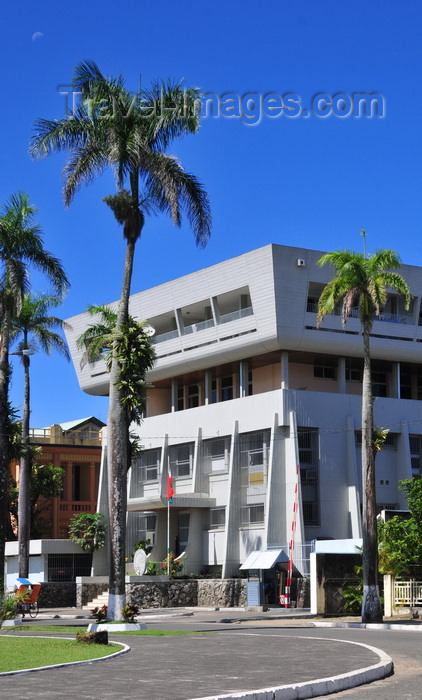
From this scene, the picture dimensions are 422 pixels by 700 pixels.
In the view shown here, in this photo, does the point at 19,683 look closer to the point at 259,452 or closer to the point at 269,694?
the point at 269,694

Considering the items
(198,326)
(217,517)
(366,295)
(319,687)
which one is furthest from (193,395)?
(319,687)

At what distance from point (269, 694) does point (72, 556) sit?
4833 cm

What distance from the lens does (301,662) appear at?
15938mm

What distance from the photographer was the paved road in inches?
474

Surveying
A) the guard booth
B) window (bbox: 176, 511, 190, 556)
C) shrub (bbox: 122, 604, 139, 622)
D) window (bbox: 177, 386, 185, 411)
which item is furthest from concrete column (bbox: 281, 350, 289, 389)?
shrub (bbox: 122, 604, 139, 622)

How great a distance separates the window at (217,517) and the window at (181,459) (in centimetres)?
302

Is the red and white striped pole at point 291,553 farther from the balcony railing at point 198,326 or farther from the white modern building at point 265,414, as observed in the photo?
the balcony railing at point 198,326

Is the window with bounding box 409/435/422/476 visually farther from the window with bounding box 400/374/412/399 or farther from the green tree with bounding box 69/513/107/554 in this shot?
the green tree with bounding box 69/513/107/554

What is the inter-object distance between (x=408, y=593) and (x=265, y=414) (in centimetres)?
1787

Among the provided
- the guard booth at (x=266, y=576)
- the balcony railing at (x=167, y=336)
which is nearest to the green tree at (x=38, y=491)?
the balcony railing at (x=167, y=336)

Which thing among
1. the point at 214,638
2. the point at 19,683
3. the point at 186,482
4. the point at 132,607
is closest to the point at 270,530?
the point at 186,482

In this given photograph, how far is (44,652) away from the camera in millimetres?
17812

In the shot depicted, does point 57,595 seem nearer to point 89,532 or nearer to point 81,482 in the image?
point 89,532

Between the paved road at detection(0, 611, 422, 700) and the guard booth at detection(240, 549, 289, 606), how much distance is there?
80.2ft
